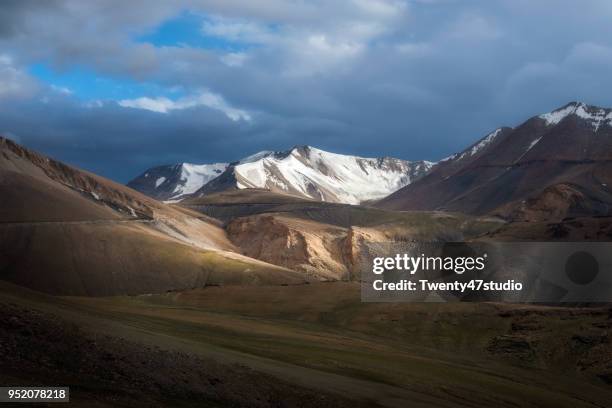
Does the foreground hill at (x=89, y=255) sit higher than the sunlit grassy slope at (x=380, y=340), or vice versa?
the foreground hill at (x=89, y=255)

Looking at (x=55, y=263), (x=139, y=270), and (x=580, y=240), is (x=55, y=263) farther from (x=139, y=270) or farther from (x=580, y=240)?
(x=580, y=240)

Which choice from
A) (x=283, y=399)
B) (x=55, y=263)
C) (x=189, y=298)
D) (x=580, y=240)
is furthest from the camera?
(x=580, y=240)

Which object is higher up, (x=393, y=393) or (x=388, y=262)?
(x=388, y=262)

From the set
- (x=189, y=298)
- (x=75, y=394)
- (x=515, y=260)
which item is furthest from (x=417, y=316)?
(x=75, y=394)

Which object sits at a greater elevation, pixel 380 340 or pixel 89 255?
pixel 89 255

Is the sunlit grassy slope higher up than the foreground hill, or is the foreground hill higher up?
the foreground hill

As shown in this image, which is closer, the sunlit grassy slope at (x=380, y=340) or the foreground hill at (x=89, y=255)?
the sunlit grassy slope at (x=380, y=340)

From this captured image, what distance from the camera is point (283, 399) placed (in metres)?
40.8

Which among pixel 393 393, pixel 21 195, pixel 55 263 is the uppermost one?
pixel 21 195

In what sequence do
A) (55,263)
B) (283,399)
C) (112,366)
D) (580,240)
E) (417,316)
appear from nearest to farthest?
(112,366) < (283,399) < (417,316) < (55,263) < (580,240)

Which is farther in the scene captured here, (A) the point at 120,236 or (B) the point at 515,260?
(A) the point at 120,236

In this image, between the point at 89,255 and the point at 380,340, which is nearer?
the point at 380,340

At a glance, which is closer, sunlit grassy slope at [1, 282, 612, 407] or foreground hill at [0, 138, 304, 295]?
sunlit grassy slope at [1, 282, 612, 407]

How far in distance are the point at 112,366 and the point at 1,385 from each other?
709 cm
